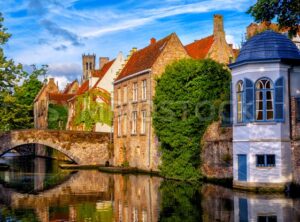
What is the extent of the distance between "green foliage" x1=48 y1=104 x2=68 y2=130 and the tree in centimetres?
4456

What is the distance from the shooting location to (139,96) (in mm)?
36094

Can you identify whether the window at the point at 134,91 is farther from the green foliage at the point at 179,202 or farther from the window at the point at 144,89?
the green foliage at the point at 179,202

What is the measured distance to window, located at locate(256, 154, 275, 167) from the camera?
21.7 meters

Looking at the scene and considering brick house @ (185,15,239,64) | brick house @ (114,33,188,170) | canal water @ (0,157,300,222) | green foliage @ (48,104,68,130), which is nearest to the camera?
canal water @ (0,157,300,222)

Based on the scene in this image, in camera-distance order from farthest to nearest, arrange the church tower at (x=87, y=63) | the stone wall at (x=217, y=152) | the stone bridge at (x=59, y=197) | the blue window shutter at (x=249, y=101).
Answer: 1. the church tower at (x=87, y=63)
2. the stone wall at (x=217, y=152)
3. the blue window shutter at (x=249, y=101)
4. the stone bridge at (x=59, y=197)

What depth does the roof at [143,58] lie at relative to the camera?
3497 cm

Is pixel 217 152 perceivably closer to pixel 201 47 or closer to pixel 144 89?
pixel 144 89

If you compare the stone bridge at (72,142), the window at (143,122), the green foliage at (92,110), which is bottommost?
the stone bridge at (72,142)

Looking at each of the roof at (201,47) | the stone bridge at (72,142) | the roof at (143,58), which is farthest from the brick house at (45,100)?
the roof at (201,47)

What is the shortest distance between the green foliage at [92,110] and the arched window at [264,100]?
2492 cm

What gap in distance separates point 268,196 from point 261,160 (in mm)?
2559

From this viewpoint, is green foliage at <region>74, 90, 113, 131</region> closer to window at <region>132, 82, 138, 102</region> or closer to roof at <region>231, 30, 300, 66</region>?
window at <region>132, 82, 138, 102</region>

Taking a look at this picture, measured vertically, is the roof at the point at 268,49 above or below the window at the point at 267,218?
above

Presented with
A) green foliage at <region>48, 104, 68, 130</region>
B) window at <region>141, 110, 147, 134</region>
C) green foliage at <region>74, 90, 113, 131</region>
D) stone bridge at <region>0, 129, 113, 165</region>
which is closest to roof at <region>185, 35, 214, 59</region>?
window at <region>141, 110, 147, 134</region>
